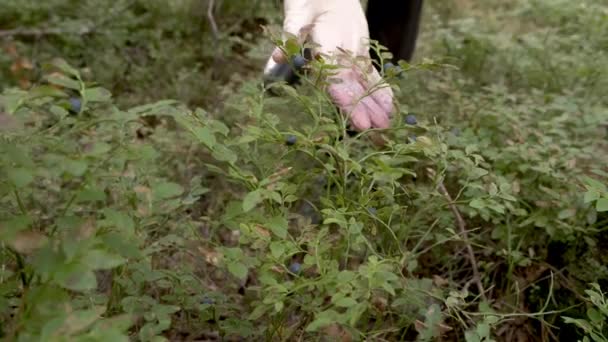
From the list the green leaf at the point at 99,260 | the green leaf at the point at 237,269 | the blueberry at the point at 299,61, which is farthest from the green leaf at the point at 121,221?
the blueberry at the point at 299,61

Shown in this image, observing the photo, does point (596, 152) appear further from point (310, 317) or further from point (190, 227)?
point (190, 227)

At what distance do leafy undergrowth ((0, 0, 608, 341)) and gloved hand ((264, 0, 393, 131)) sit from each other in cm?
6

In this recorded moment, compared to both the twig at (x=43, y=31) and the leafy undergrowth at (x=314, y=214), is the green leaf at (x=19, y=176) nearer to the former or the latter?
the leafy undergrowth at (x=314, y=214)

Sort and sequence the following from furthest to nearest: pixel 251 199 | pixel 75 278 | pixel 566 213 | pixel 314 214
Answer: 1. pixel 314 214
2. pixel 566 213
3. pixel 251 199
4. pixel 75 278

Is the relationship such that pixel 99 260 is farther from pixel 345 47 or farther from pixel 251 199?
pixel 345 47

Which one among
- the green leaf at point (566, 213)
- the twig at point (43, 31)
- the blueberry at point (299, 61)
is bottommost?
the twig at point (43, 31)

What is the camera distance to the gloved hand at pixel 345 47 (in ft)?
5.02

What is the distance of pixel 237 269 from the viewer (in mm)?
1246

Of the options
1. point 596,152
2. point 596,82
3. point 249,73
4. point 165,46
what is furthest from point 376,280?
point 165,46

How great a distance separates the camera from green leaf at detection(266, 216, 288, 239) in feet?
4.10

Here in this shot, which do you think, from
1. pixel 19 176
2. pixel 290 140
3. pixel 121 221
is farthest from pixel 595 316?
pixel 19 176

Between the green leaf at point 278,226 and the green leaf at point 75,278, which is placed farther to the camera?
the green leaf at point 278,226

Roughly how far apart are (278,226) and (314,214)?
1.01 meters

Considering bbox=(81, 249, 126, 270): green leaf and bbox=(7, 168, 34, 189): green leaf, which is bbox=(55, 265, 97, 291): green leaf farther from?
bbox=(7, 168, 34, 189): green leaf
